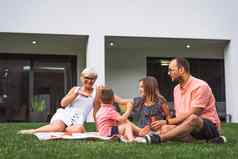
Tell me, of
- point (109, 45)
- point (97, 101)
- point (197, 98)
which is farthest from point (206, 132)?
point (109, 45)

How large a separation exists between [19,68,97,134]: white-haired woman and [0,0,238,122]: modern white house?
6.32m

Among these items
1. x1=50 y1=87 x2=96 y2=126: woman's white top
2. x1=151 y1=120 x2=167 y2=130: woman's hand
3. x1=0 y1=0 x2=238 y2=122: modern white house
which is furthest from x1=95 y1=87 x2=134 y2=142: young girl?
x1=0 y1=0 x2=238 y2=122: modern white house

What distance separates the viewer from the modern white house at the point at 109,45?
12.9 meters

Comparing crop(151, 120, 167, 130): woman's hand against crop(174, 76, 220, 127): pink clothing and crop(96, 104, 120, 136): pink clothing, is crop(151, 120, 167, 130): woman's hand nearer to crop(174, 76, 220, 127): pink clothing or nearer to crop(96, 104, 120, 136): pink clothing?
crop(174, 76, 220, 127): pink clothing

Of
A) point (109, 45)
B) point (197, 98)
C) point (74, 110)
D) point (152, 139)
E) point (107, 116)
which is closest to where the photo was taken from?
point (152, 139)

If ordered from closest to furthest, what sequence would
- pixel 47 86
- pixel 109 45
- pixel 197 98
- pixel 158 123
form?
pixel 197 98, pixel 158 123, pixel 109 45, pixel 47 86

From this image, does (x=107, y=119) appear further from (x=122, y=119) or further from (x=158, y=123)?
(x=158, y=123)

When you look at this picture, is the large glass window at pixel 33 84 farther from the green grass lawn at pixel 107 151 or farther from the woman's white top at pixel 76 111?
the green grass lawn at pixel 107 151

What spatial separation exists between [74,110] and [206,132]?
2159 mm

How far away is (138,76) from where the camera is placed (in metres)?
15.4

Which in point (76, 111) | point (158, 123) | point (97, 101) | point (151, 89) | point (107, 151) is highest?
point (151, 89)

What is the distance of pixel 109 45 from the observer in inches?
574

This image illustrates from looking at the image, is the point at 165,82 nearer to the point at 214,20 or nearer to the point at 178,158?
the point at 214,20

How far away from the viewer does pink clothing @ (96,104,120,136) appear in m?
5.91
